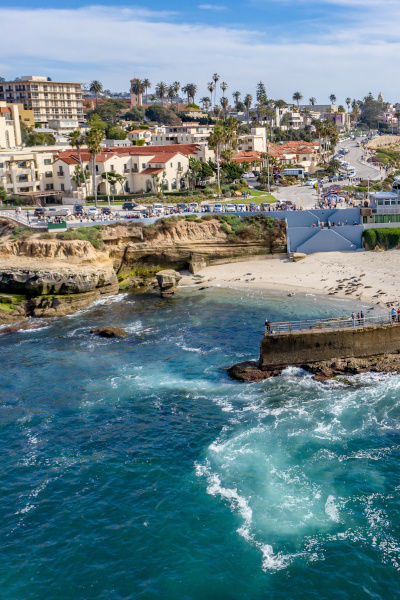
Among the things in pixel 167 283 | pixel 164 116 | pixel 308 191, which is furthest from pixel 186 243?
pixel 164 116

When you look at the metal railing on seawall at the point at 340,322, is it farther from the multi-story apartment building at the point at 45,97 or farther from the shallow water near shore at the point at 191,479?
the multi-story apartment building at the point at 45,97

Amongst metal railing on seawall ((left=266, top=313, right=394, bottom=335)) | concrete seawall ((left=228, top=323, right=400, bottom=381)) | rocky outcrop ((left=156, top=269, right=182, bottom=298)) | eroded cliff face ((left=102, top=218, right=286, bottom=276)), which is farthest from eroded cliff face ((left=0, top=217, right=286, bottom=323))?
metal railing on seawall ((left=266, top=313, right=394, bottom=335))

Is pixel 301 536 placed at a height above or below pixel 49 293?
below

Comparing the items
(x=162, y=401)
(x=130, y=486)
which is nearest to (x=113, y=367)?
(x=162, y=401)

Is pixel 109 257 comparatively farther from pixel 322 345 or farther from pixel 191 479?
pixel 191 479

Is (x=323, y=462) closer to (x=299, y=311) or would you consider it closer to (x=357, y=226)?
(x=299, y=311)
